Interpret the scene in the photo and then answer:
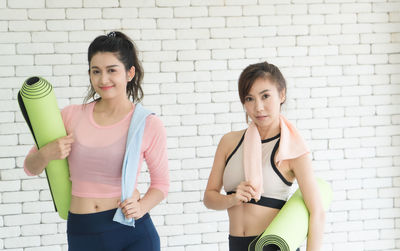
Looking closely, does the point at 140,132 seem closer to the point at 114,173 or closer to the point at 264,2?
the point at 114,173

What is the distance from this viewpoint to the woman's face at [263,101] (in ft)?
6.91

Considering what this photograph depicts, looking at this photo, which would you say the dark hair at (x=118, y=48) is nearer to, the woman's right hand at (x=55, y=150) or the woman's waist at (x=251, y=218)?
the woman's right hand at (x=55, y=150)

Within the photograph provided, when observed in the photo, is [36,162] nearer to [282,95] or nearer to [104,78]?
[104,78]

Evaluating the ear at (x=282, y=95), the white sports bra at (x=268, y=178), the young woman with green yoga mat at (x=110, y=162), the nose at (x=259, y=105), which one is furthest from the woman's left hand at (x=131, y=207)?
the ear at (x=282, y=95)

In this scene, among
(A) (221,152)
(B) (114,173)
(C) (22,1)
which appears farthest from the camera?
(C) (22,1)

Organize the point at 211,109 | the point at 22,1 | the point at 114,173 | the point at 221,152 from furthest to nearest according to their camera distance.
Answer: the point at 211,109 < the point at 22,1 < the point at 221,152 < the point at 114,173

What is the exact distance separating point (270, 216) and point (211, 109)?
188cm

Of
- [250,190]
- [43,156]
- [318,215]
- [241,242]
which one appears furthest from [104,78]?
[318,215]

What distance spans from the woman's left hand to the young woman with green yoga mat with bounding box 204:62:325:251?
325 millimetres

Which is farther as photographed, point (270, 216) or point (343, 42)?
point (343, 42)

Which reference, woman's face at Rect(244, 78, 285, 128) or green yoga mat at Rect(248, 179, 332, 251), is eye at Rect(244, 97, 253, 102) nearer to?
woman's face at Rect(244, 78, 285, 128)

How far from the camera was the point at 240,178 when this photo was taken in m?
2.12

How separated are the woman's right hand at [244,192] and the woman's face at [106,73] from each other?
0.64 meters

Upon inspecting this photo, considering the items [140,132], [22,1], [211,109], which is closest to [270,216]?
[140,132]
